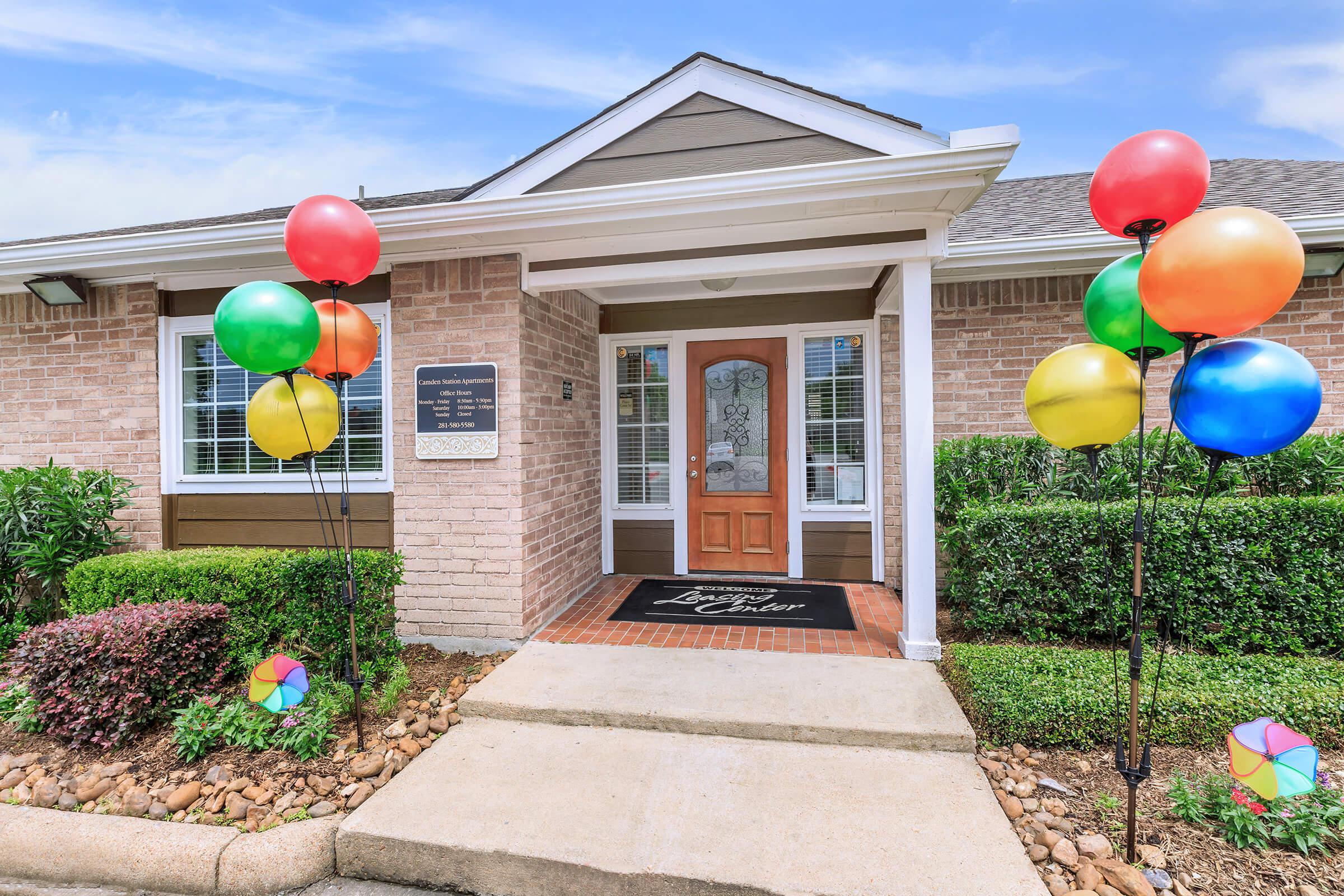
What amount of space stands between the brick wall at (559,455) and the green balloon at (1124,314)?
3.15 m

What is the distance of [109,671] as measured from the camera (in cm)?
286

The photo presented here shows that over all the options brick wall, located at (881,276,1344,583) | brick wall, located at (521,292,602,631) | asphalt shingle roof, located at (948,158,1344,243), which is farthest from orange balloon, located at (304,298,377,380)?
brick wall, located at (881,276,1344,583)

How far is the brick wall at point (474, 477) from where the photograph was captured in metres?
3.98

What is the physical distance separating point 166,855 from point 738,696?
234cm

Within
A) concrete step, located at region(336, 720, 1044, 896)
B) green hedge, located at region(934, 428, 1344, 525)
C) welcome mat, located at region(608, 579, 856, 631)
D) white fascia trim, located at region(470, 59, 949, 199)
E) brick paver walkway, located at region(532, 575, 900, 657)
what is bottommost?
concrete step, located at region(336, 720, 1044, 896)

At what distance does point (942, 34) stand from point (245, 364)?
22.8ft

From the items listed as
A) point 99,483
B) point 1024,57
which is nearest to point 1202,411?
point 99,483

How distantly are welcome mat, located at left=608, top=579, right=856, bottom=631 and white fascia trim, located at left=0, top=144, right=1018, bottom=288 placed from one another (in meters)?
2.76

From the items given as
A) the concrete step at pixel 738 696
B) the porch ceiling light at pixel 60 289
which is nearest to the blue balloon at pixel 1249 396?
the concrete step at pixel 738 696

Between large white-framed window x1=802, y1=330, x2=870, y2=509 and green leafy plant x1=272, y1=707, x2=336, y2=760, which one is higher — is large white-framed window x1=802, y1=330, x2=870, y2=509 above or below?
above

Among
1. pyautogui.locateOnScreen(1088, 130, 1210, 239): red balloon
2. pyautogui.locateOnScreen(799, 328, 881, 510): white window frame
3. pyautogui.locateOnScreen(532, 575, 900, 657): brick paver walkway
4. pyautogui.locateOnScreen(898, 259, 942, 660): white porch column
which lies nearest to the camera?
pyautogui.locateOnScreen(1088, 130, 1210, 239): red balloon

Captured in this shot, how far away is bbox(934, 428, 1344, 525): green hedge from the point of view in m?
3.62

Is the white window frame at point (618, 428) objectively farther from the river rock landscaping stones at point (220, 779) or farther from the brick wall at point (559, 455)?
the river rock landscaping stones at point (220, 779)

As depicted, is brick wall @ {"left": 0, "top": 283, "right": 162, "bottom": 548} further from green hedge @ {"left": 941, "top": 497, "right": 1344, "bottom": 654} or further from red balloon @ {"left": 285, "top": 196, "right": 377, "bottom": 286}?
green hedge @ {"left": 941, "top": 497, "right": 1344, "bottom": 654}
